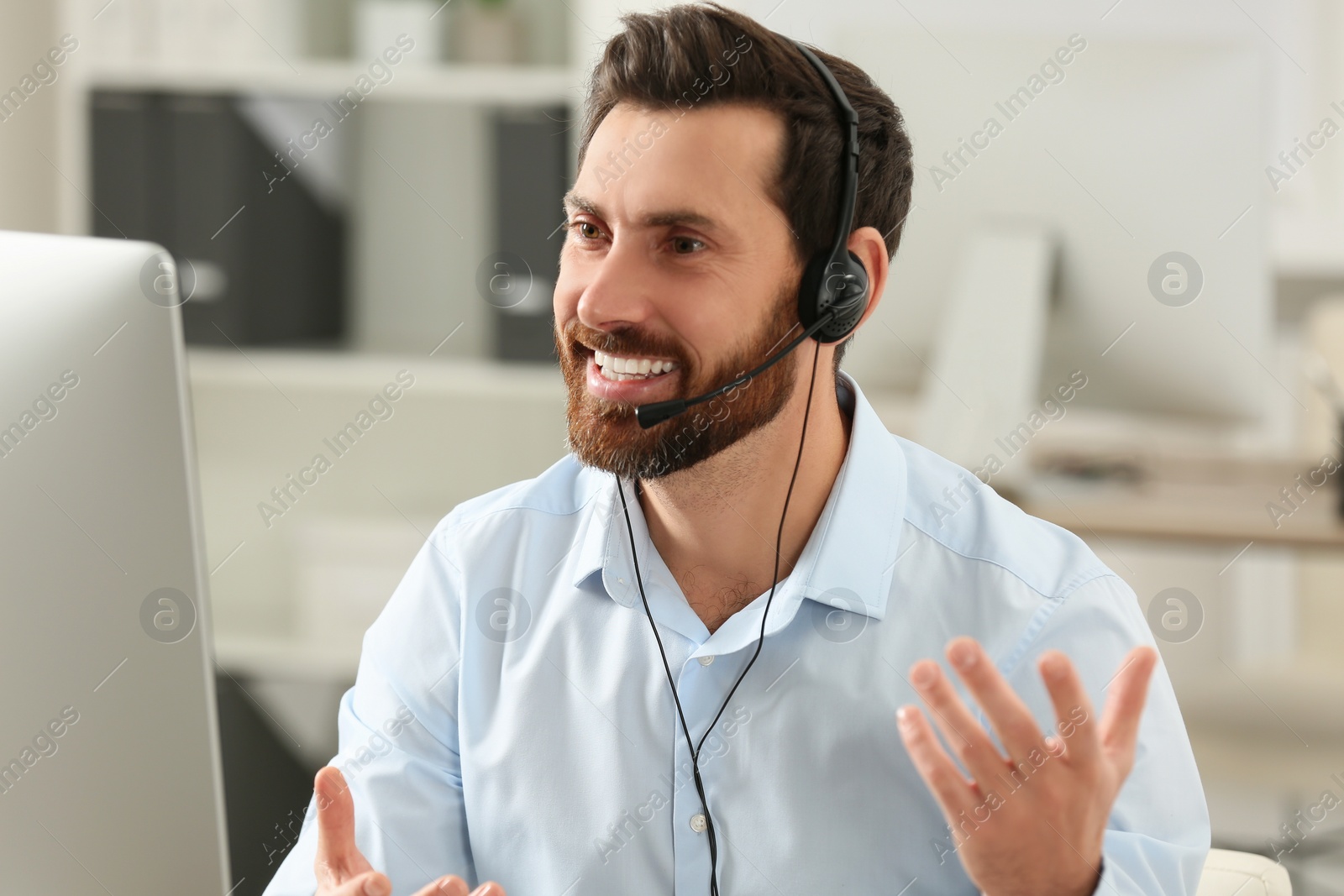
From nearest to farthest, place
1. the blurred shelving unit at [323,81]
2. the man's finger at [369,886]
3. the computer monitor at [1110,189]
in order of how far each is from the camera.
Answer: the man's finger at [369,886] < the computer monitor at [1110,189] < the blurred shelving unit at [323,81]

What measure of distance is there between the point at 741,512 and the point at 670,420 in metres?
0.12

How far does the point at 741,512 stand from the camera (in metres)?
1.09

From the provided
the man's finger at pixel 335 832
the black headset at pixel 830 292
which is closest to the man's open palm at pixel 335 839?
the man's finger at pixel 335 832

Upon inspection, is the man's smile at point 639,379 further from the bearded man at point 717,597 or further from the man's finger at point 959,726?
the man's finger at point 959,726

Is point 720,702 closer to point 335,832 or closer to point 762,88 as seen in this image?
point 335,832

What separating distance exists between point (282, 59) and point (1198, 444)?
2236 mm

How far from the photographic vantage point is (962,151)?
5.18ft

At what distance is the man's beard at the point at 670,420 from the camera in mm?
1028

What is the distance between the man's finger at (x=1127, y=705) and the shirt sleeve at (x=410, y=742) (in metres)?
0.56

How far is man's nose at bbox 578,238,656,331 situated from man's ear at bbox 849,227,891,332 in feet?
0.69

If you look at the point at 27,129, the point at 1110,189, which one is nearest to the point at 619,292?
the point at 1110,189

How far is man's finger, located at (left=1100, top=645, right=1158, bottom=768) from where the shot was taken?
0.75 metres

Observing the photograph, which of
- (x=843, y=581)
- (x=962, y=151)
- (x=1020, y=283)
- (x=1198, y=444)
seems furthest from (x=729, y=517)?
(x=1198, y=444)
